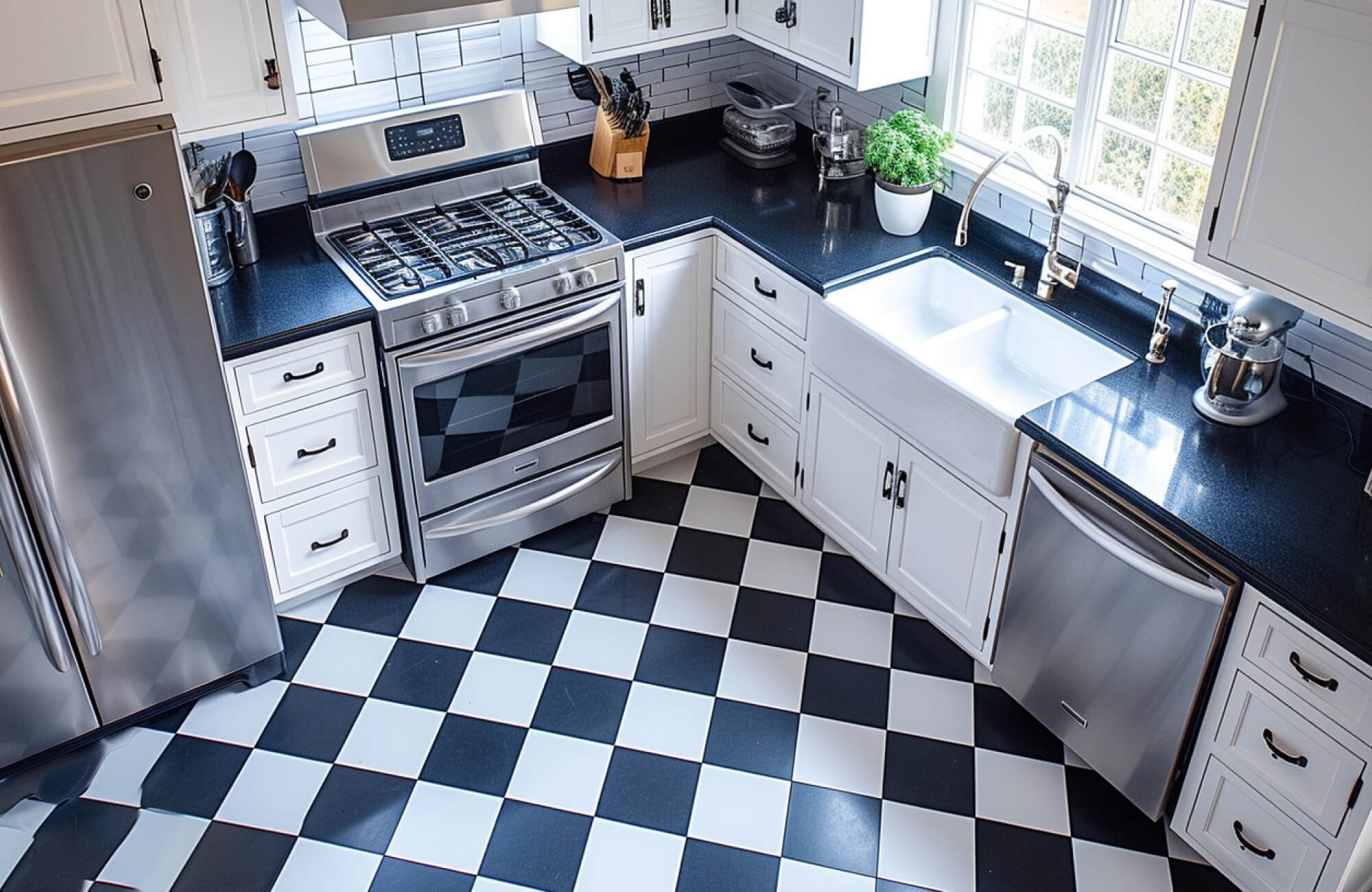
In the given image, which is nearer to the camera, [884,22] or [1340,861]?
[1340,861]

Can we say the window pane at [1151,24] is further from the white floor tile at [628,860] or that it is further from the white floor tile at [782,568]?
the white floor tile at [628,860]

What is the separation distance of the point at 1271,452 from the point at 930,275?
3.77 feet

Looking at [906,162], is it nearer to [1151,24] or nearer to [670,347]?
[1151,24]

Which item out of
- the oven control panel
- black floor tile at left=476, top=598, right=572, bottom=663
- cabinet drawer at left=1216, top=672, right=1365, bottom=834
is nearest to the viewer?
cabinet drawer at left=1216, top=672, right=1365, bottom=834

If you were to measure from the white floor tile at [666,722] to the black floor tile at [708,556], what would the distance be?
49 centimetres

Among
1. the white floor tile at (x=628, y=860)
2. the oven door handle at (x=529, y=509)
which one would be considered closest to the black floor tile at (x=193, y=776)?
the oven door handle at (x=529, y=509)

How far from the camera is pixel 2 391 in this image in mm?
2607

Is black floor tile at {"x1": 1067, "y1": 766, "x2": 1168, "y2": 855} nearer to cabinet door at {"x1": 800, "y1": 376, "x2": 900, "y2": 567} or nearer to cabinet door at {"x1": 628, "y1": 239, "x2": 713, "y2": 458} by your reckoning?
cabinet door at {"x1": 800, "y1": 376, "x2": 900, "y2": 567}

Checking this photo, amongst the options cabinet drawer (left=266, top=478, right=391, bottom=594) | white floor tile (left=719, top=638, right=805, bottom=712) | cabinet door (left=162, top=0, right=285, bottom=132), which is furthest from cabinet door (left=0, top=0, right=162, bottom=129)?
white floor tile (left=719, top=638, right=805, bottom=712)

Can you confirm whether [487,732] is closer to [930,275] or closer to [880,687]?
[880,687]

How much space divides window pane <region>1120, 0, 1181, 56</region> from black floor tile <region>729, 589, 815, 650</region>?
1.77 metres

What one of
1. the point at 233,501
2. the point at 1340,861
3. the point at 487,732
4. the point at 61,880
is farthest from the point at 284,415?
the point at 1340,861

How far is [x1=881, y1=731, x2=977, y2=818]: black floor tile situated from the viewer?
3062 mm

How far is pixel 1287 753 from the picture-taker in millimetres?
2561
